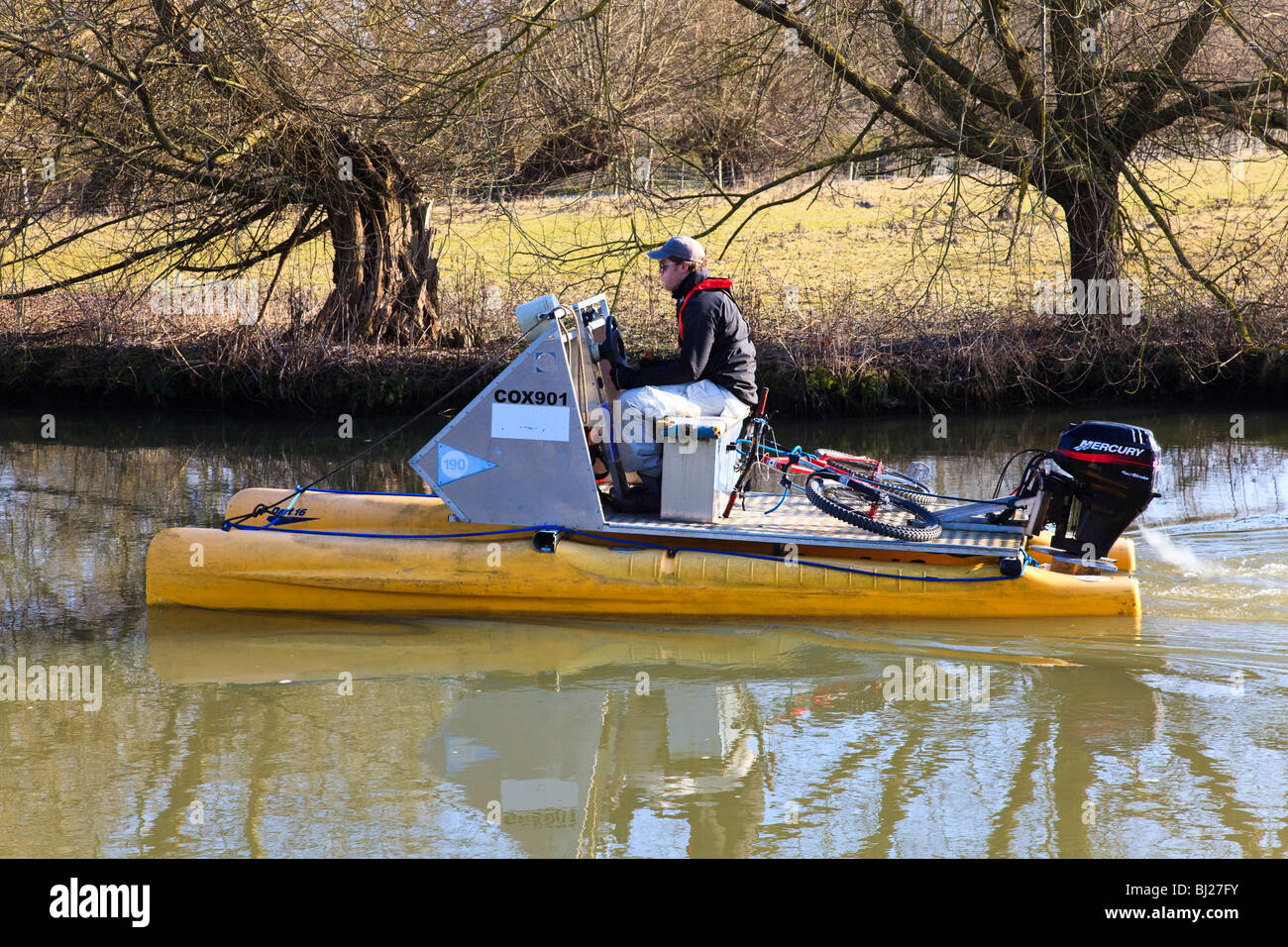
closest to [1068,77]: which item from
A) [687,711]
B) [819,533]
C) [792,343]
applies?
[792,343]

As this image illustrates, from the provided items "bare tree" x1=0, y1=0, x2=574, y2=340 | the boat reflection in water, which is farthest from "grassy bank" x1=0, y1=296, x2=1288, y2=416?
the boat reflection in water

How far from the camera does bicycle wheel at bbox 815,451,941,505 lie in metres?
7.16

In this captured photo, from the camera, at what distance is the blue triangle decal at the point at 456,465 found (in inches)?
264

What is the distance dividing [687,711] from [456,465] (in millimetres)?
1893

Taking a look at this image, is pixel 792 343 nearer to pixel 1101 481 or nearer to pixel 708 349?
pixel 708 349

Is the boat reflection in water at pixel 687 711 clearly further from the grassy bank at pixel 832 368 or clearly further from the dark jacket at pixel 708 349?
the grassy bank at pixel 832 368

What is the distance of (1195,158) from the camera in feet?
36.8

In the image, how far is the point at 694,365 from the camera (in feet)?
21.6

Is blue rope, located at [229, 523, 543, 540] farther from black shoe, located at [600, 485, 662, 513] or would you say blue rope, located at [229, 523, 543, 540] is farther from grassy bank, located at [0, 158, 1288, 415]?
grassy bank, located at [0, 158, 1288, 415]

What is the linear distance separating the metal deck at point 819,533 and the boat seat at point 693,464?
0.08m

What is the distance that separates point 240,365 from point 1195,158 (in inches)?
359

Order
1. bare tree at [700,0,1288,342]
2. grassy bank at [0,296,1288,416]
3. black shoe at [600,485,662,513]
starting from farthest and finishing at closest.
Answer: grassy bank at [0,296,1288,416], bare tree at [700,0,1288,342], black shoe at [600,485,662,513]

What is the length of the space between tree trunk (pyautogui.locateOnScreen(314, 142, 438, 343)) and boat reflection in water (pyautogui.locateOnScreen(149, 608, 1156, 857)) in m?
6.61

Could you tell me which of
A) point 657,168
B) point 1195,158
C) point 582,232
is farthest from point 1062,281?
point 582,232
